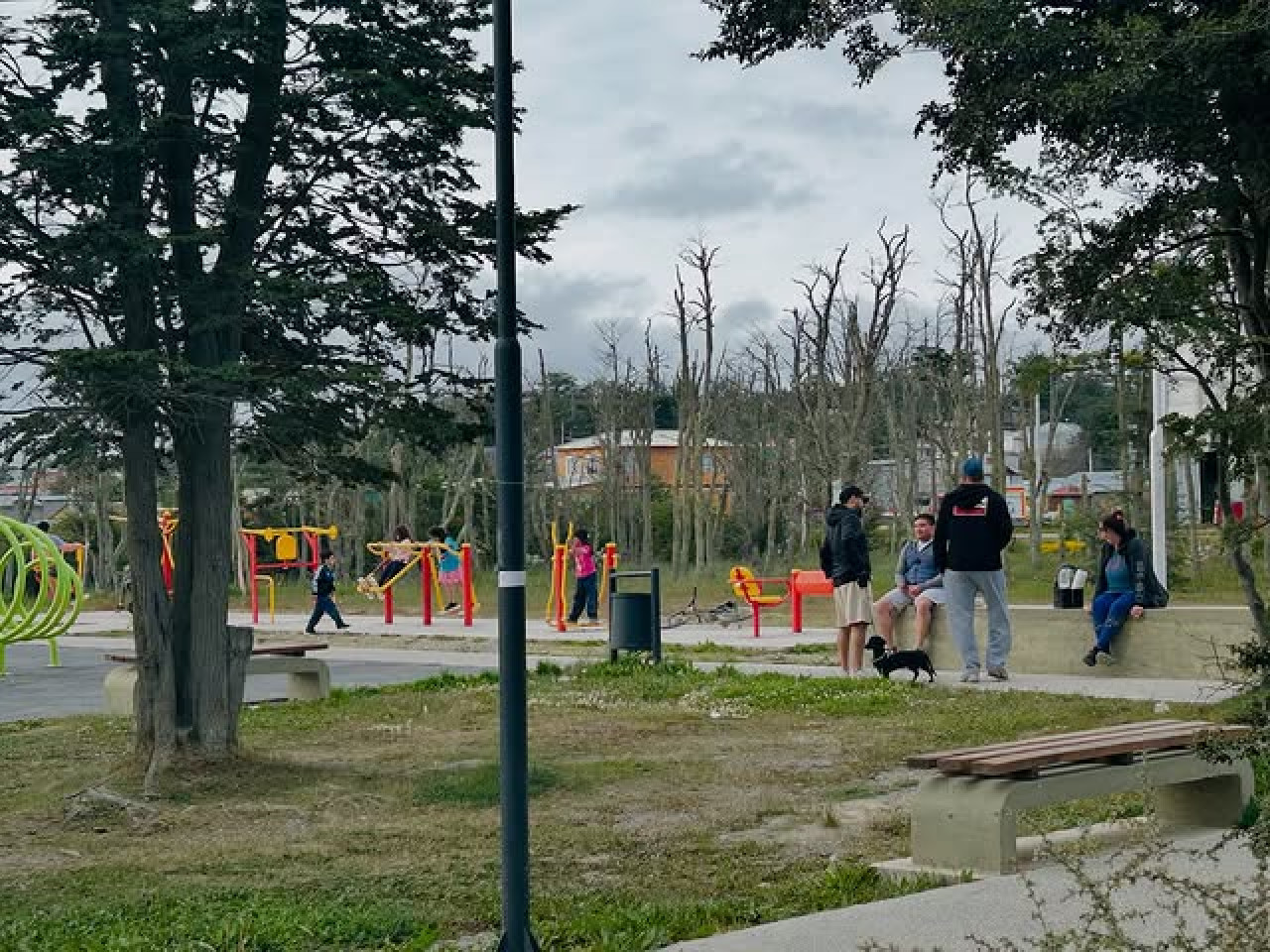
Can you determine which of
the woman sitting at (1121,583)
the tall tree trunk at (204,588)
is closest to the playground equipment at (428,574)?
the woman sitting at (1121,583)

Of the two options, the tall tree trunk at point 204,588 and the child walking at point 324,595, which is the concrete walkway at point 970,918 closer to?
the tall tree trunk at point 204,588

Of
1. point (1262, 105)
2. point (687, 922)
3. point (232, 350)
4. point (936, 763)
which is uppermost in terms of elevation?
point (1262, 105)

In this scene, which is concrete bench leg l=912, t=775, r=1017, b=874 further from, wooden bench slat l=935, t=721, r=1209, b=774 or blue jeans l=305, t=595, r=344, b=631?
blue jeans l=305, t=595, r=344, b=631

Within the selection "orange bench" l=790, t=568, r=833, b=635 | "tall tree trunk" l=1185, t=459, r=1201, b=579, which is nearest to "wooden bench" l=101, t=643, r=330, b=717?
"orange bench" l=790, t=568, r=833, b=635

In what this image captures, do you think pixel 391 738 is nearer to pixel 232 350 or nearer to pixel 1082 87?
A: pixel 232 350

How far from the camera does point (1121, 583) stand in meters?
16.5

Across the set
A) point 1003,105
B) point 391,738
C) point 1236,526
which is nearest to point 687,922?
point 1236,526

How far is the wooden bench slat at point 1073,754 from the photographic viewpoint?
8.00 meters

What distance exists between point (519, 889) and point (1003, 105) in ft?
22.1

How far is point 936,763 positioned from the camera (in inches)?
324

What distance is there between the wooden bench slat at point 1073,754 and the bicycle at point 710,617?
67.9 ft

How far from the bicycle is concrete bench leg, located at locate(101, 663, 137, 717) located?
13.3 meters

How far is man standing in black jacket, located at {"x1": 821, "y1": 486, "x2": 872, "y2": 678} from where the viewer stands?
16.7m

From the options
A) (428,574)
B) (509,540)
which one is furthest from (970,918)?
(428,574)
